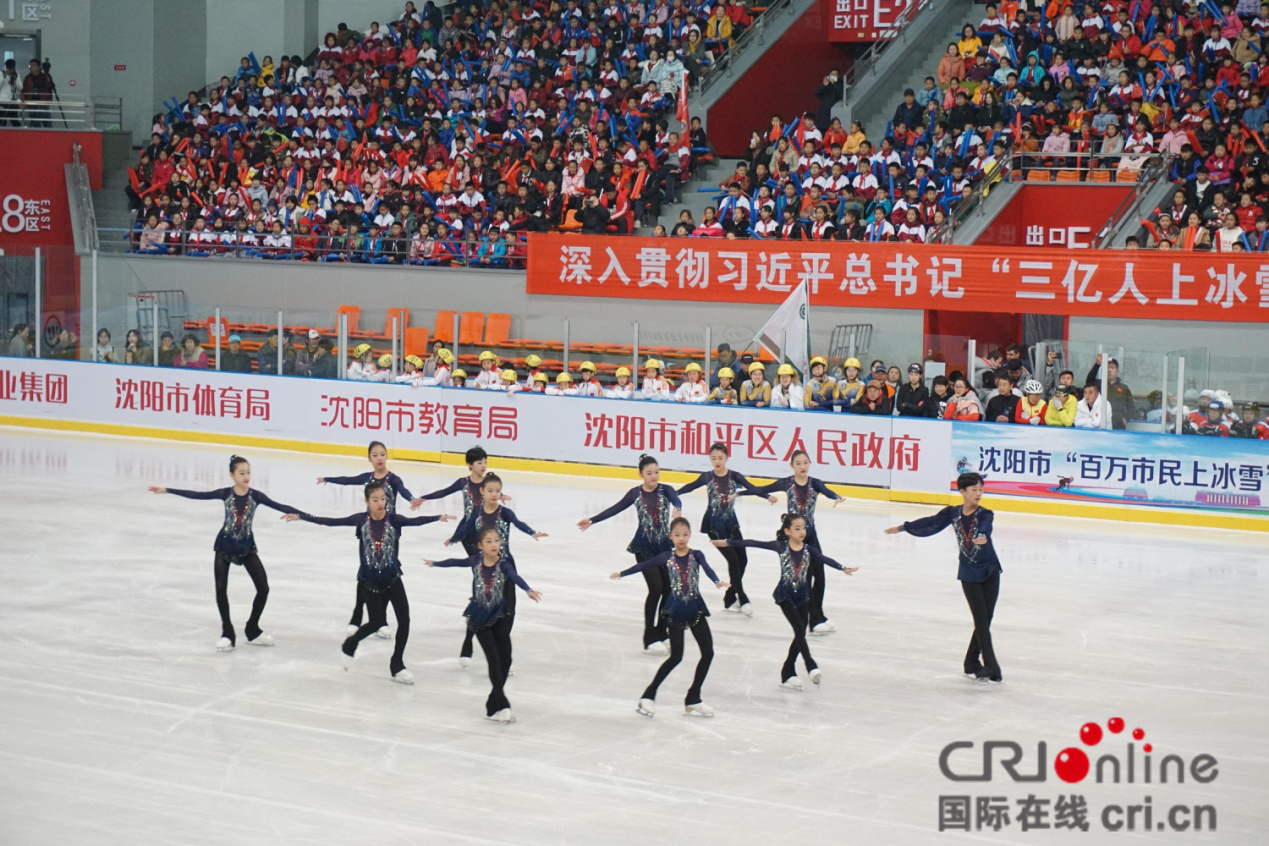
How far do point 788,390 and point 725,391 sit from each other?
1.00 metres

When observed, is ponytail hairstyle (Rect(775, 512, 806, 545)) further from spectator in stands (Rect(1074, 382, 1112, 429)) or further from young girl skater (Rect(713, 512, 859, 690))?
spectator in stands (Rect(1074, 382, 1112, 429))

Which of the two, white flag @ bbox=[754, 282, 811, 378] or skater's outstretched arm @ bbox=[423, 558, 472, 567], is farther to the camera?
white flag @ bbox=[754, 282, 811, 378]

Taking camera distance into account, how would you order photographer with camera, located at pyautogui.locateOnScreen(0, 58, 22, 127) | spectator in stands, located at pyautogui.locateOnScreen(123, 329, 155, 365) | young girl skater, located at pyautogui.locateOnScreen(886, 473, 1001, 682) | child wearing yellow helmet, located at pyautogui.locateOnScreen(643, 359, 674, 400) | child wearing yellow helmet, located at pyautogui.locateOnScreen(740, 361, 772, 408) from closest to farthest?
young girl skater, located at pyautogui.locateOnScreen(886, 473, 1001, 682)
child wearing yellow helmet, located at pyautogui.locateOnScreen(740, 361, 772, 408)
child wearing yellow helmet, located at pyautogui.locateOnScreen(643, 359, 674, 400)
spectator in stands, located at pyautogui.locateOnScreen(123, 329, 155, 365)
photographer with camera, located at pyautogui.locateOnScreen(0, 58, 22, 127)

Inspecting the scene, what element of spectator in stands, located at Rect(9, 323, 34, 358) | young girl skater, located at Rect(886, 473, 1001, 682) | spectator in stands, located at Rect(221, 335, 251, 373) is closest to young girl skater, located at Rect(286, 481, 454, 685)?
young girl skater, located at Rect(886, 473, 1001, 682)

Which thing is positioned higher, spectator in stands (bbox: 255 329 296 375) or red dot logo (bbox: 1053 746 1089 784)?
spectator in stands (bbox: 255 329 296 375)

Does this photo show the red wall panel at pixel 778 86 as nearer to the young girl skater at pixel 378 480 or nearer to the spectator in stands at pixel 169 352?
the spectator in stands at pixel 169 352

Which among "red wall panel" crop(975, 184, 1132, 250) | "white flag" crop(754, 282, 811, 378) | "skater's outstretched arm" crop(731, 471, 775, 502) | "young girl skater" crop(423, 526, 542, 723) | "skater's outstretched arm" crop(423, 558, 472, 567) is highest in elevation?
"red wall panel" crop(975, 184, 1132, 250)

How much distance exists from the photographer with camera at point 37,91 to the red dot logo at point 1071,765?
92.7 ft

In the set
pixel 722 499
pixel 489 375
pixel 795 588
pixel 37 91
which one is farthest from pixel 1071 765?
pixel 37 91

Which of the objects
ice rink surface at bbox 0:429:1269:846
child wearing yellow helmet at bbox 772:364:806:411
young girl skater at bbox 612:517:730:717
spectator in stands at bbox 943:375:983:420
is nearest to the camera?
ice rink surface at bbox 0:429:1269:846

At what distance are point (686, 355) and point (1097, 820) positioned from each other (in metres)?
13.3

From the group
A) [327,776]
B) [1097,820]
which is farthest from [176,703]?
[1097,820]

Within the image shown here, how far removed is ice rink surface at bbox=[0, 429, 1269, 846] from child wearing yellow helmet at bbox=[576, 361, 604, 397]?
12.9ft

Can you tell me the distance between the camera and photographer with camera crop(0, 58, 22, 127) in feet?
104
